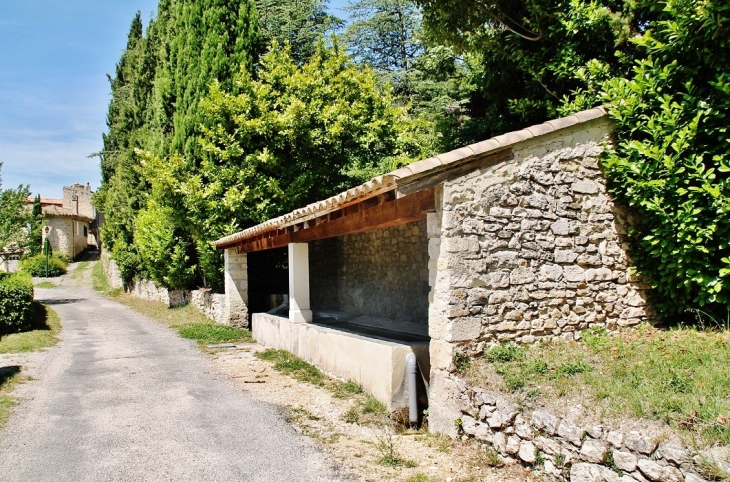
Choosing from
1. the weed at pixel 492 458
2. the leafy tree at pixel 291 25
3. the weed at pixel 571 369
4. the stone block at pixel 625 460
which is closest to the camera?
the stone block at pixel 625 460

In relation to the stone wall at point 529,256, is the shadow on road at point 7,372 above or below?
below

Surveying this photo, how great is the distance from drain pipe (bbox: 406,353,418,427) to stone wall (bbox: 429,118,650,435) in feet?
0.76

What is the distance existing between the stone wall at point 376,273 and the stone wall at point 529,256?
3928 millimetres

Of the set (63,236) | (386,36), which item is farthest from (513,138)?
(63,236)

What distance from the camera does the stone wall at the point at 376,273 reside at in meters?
10.3

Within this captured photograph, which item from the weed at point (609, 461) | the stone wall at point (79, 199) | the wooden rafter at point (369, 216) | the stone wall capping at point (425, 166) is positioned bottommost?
the weed at point (609, 461)

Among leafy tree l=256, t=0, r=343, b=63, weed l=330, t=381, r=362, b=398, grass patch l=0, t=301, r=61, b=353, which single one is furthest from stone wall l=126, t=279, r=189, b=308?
weed l=330, t=381, r=362, b=398

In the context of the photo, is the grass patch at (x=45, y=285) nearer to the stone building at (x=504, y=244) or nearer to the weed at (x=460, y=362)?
the stone building at (x=504, y=244)

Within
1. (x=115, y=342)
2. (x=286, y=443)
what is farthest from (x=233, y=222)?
(x=286, y=443)

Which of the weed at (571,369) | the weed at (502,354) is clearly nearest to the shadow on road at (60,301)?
the weed at (502,354)

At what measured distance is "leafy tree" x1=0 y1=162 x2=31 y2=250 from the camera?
19250 mm

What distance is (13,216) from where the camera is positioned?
771 inches

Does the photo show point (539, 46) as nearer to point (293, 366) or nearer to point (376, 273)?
point (376, 273)

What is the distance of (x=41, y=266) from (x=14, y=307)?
23.1 meters
